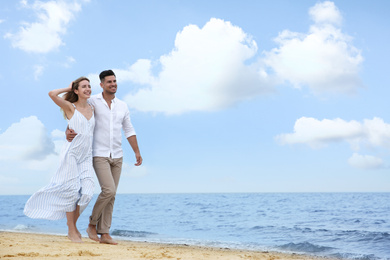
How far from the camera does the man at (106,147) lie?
5285mm

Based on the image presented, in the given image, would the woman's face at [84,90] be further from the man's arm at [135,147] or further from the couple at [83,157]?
the man's arm at [135,147]

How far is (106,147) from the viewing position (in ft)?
17.5

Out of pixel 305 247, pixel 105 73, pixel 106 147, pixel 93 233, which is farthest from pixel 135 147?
pixel 305 247

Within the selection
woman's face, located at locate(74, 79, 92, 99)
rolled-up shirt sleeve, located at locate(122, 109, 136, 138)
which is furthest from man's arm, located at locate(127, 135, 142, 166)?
woman's face, located at locate(74, 79, 92, 99)

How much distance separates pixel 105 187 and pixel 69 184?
43cm

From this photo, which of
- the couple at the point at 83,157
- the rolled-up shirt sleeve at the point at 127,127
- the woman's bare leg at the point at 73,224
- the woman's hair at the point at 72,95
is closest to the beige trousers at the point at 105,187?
the couple at the point at 83,157

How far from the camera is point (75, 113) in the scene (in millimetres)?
5129

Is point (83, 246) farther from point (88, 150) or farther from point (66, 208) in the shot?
point (88, 150)

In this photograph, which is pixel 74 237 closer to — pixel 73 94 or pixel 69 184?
→ pixel 69 184

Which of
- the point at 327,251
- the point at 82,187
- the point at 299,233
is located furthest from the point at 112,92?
the point at 299,233

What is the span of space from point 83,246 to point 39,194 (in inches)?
35.9

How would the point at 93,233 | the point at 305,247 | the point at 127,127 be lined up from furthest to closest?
the point at 305,247 → the point at 127,127 → the point at 93,233

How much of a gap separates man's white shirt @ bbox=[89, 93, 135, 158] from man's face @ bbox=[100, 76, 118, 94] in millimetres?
138

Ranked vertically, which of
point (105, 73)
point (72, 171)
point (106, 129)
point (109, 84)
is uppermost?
point (105, 73)
